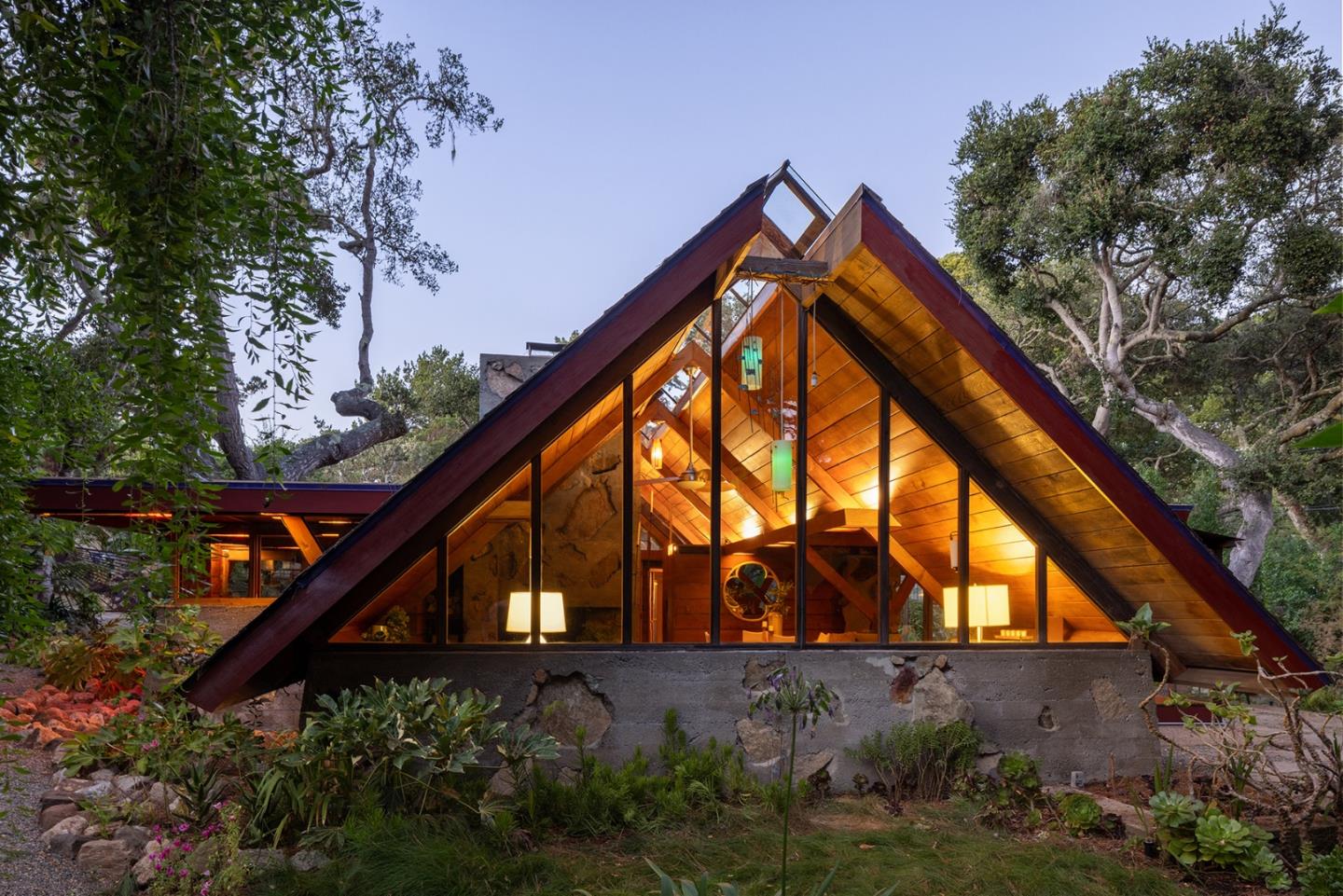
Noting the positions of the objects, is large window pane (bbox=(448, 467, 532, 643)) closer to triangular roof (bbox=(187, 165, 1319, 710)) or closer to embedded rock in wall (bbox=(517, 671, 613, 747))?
triangular roof (bbox=(187, 165, 1319, 710))

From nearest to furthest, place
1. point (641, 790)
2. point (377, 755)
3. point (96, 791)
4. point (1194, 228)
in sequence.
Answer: point (377, 755)
point (641, 790)
point (96, 791)
point (1194, 228)

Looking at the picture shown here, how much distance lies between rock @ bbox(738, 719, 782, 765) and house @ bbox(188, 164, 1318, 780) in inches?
0.8

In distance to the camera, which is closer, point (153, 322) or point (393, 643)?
point (153, 322)

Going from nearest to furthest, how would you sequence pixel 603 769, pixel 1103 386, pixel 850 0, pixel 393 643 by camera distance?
pixel 603 769, pixel 393 643, pixel 1103 386, pixel 850 0

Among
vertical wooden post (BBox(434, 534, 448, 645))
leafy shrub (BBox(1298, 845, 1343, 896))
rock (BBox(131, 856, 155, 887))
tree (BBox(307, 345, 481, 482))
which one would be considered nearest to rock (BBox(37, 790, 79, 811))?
rock (BBox(131, 856, 155, 887))

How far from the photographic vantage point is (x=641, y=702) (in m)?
6.11

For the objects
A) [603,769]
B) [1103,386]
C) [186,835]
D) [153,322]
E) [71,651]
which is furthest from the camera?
[1103,386]

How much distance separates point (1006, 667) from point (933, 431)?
1.76 meters

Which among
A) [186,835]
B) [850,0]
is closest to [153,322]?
[186,835]

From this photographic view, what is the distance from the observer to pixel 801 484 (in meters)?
6.49

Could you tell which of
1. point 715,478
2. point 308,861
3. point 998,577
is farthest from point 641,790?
point 998,577

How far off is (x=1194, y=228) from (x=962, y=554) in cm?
905

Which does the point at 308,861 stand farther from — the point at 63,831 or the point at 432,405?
the point at 432,405

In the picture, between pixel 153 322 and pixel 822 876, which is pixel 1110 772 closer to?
pixel 822 876
